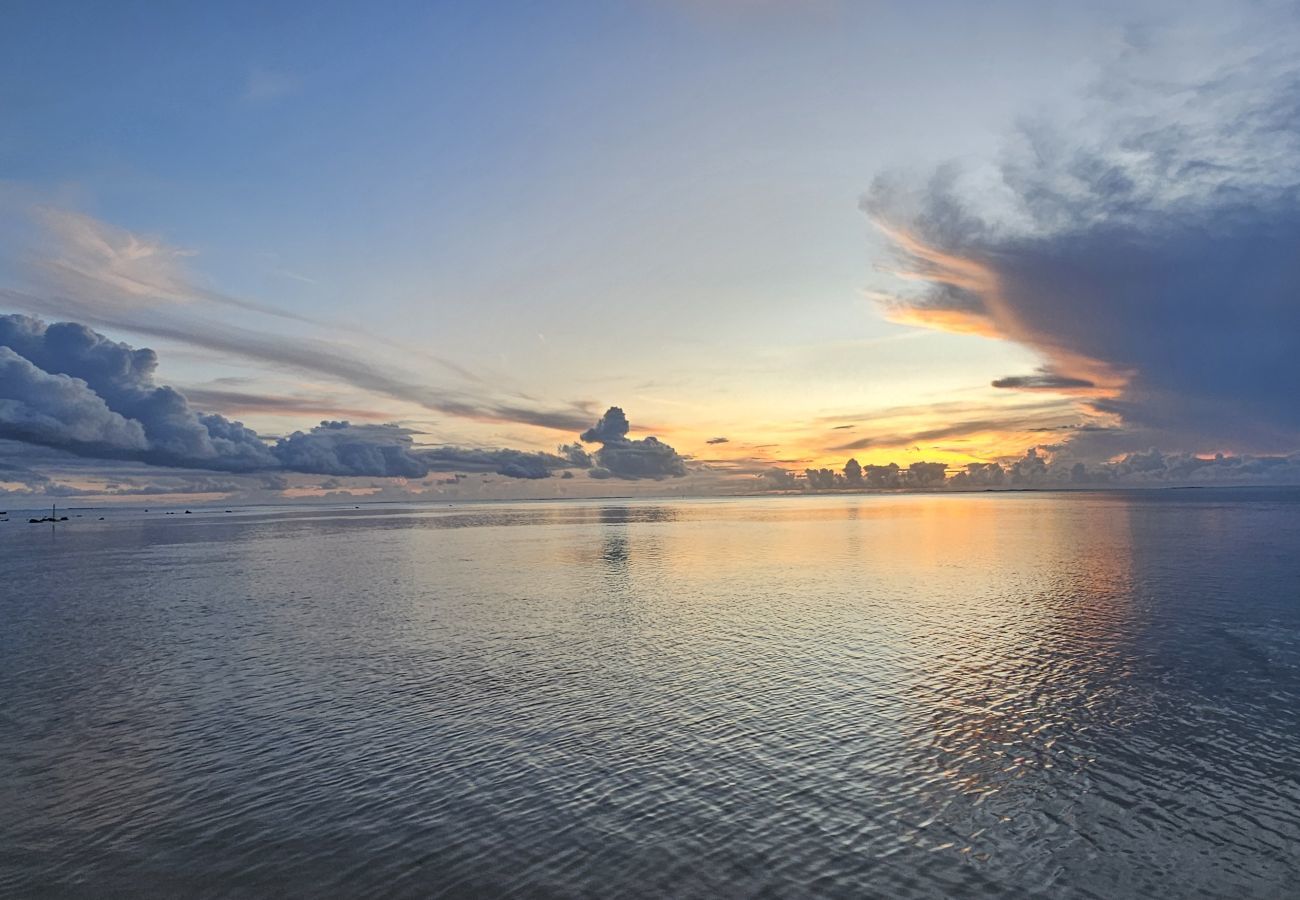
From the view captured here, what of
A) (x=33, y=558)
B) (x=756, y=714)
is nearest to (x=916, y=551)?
(x=756, y=714)

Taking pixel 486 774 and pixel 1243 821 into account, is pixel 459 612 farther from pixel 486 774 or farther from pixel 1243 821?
pixel 1243 821

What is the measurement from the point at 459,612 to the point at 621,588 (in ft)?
65.8

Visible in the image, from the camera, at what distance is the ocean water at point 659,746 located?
19.6 m

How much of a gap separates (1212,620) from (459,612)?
58696 mm

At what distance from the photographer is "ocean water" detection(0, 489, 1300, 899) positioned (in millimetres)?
19562

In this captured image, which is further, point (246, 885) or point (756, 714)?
point (756, 714)

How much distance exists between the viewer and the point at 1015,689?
120ft

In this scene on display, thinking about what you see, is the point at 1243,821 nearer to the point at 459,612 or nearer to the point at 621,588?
the point at 459,612

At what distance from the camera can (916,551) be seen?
115 m

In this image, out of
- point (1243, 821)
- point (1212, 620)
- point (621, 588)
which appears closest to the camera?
point (1243, 821)

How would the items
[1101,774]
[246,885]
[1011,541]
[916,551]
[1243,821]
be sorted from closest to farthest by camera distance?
[246,885] → [1243,821] → [1101,774] → [916,551] → [1011,541]

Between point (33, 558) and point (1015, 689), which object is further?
point (33, 558)

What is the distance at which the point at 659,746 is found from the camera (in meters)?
28.4

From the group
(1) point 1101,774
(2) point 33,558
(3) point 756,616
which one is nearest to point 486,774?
(1) point 1101,774
